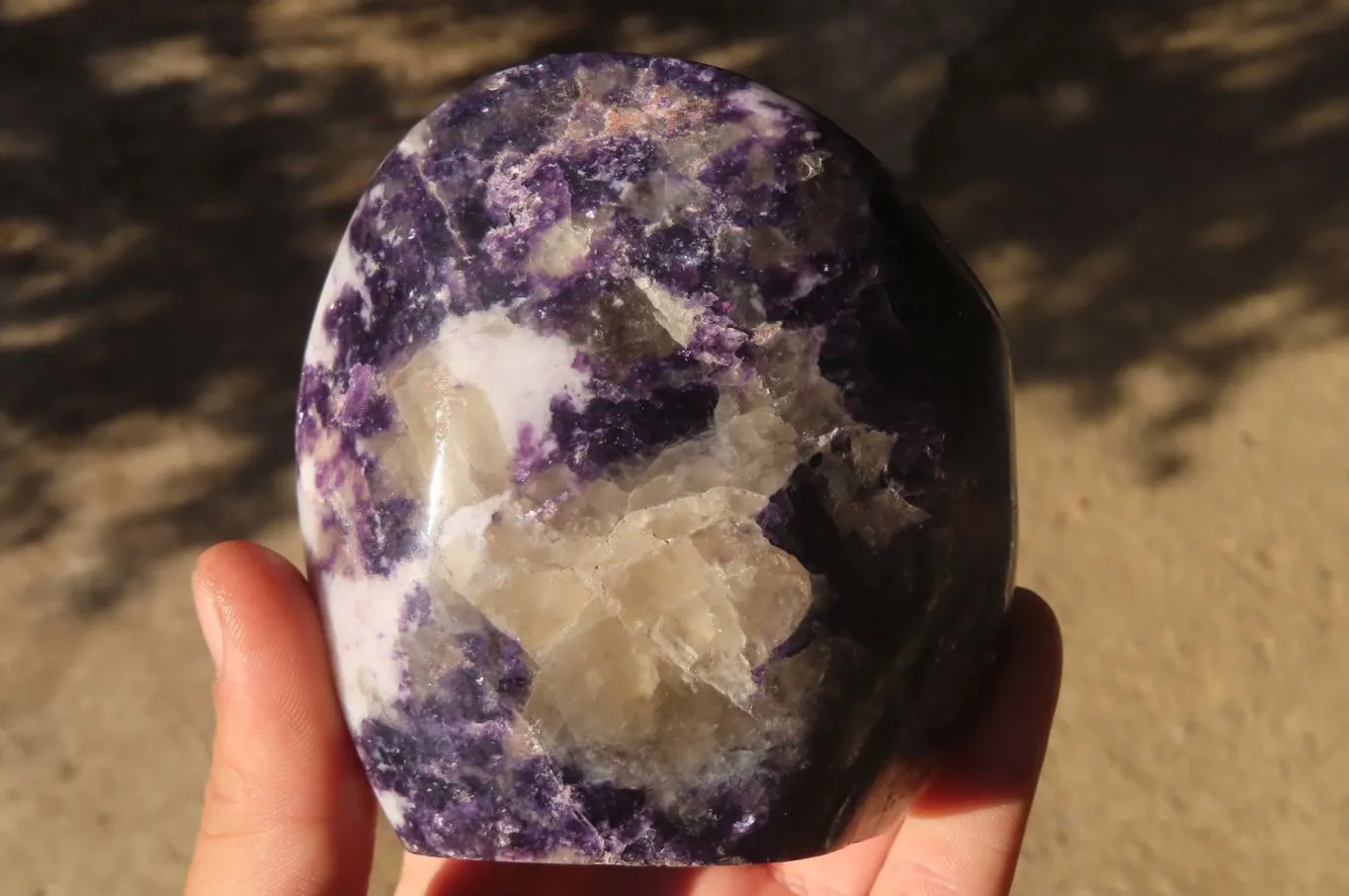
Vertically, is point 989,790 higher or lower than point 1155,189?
lower

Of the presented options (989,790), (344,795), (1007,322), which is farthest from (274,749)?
(1007,322)

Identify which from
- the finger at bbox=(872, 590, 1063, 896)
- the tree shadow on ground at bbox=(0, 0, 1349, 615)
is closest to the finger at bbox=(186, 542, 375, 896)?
the finger at bbox=(872, 590, 1063, 896)

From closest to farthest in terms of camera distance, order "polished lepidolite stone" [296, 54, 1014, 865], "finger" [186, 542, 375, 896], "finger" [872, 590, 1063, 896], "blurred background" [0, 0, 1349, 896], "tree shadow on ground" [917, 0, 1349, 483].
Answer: "polished lepidolite stone" [296, 54, 1014, 865] → "finger" [186, 542, 375, 896] → "finger" [872, 590, 1063, 896] → "blurred background" [0, 0, 1349, 896] → "tree shadow on ground" [917, 0, 1349, 483]

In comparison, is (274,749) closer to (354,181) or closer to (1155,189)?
(354,181)

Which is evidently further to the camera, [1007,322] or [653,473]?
[1007,322]

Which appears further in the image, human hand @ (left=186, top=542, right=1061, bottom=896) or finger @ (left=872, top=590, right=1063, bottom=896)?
finger @ (left=872, top=590, right=1063, bottom=896)

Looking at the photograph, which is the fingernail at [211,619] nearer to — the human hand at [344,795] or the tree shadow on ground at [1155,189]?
the human hand at [344,795]

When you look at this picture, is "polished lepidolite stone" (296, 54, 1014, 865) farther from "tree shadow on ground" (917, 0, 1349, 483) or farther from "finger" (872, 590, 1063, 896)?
"tree shadow on ground" (917, 0, 1349, 483)
